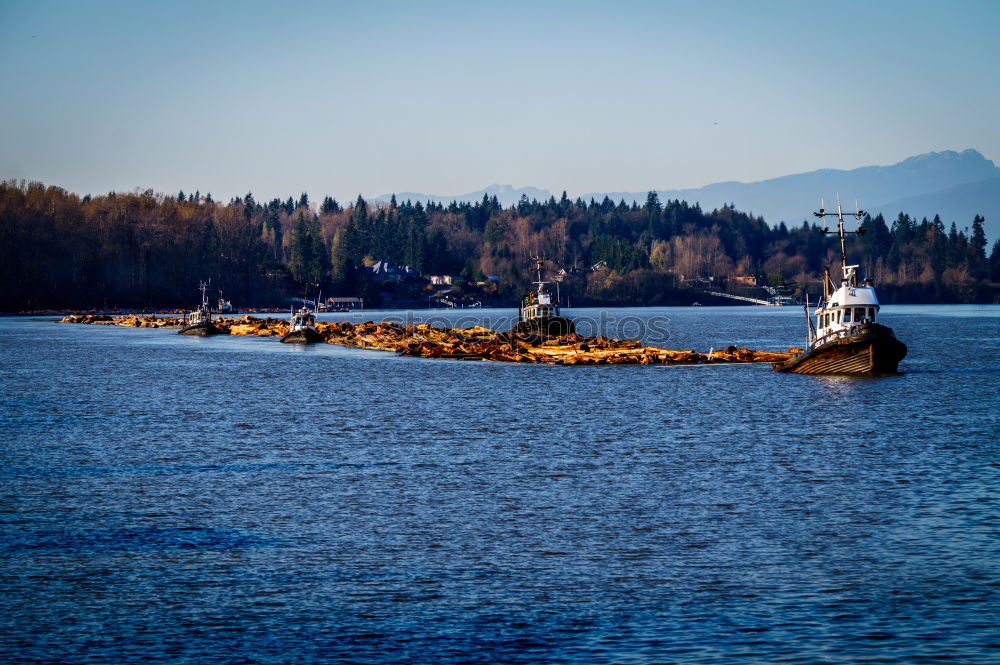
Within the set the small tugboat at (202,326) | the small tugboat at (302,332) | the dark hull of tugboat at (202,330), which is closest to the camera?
the small tugboat at (302,332)

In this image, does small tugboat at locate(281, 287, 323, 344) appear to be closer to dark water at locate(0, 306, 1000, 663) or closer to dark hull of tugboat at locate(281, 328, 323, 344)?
dark hull of tugboat at locate(281, 328, 323, 344)

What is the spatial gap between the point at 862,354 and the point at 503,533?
42980 mm

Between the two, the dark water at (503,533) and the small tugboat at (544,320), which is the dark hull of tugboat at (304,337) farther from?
the dark water at (503,533)

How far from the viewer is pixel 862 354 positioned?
61.7 m

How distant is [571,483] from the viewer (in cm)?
3061

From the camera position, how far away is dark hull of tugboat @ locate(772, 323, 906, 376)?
6069 cm

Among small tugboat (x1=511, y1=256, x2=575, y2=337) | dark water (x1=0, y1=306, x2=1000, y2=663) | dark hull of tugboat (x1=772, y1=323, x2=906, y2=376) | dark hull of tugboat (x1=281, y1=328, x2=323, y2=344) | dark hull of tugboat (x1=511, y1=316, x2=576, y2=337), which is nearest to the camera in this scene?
dark water (x1=0, y1=306, x2=1000, y2=663)

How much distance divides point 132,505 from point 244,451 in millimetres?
9986

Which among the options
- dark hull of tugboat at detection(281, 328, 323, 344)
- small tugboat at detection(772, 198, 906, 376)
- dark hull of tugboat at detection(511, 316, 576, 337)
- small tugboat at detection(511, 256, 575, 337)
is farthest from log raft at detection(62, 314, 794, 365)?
small tugboat at detection(772, 198, 906, 376)

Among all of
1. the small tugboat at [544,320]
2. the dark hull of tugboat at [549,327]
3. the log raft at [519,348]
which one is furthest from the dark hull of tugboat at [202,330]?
the dark hull of tugboat at [549,327]

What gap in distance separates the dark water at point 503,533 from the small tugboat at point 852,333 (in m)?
9.09

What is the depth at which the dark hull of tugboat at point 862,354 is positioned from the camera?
60.7 m

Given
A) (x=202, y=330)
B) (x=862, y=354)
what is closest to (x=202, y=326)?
(x=202, y=330)

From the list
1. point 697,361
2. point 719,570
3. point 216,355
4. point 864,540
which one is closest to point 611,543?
point 719,570
